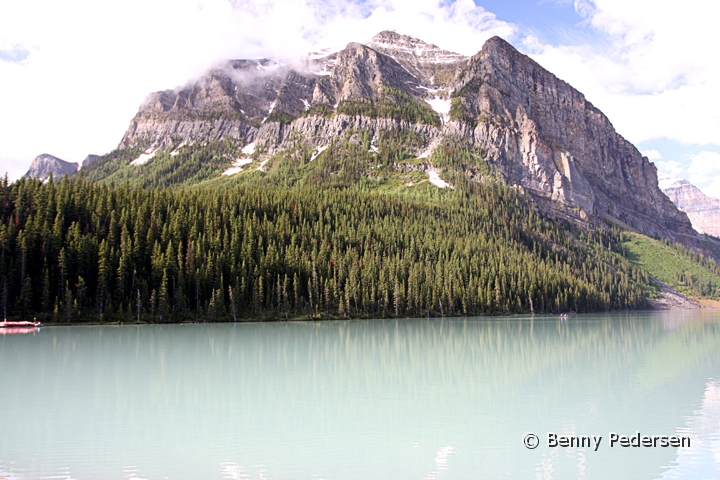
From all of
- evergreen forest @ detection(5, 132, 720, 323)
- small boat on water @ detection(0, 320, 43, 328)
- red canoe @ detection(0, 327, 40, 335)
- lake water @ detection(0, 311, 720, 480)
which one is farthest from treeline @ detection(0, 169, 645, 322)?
lake water @ detection(0, 311, 720, 480)

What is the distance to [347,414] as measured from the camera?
85.0 feet

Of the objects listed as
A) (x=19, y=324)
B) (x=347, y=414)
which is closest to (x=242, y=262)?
(x=19, y=324)

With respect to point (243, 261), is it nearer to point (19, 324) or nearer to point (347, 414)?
point (19, 324)

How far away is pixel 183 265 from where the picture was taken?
108 m

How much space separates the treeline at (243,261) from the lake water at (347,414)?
5028 centimetres

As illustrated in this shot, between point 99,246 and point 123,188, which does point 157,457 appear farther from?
point 123,188

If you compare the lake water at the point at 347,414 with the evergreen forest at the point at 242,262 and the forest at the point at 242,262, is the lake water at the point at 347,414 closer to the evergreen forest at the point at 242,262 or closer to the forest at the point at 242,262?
the evergreen forest at the point at 242,262

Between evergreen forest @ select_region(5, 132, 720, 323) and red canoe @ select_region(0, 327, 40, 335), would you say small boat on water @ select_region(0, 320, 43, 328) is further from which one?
evergreen forest @ select_region(5, 132, 720, 323)

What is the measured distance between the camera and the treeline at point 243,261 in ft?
318

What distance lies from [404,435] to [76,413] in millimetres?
15054

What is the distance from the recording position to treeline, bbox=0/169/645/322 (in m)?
97.0

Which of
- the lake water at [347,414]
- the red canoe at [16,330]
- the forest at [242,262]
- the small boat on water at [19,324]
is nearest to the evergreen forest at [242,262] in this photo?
the forest at [242,262]

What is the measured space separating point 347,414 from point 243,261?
298 ft

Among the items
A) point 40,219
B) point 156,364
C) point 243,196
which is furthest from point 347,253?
point 156,364
